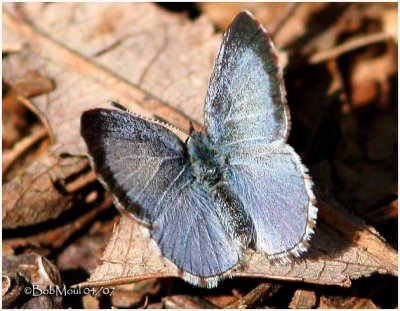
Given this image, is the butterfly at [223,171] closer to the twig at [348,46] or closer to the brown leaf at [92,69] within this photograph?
the brown leaf at [92,69]

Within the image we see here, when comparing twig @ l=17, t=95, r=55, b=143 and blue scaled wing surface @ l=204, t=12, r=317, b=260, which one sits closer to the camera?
blue scaled wing surface @ l=204, t=12, r=317, b=260

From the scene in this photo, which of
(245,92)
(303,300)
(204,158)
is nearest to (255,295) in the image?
(303,300)

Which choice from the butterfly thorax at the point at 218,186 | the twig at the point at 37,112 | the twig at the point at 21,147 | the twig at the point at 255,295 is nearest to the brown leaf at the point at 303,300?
the twig at the point at 255,295

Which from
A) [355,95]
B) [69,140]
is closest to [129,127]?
[69,140]

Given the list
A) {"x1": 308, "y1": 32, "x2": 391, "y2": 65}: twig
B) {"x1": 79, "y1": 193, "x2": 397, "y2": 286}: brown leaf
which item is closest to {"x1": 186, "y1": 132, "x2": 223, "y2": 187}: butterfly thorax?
{"x1": 79, "y1": 193, "x2": 397, "y2": 286}: brown leaf

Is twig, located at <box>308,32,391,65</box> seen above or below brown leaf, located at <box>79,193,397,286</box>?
above

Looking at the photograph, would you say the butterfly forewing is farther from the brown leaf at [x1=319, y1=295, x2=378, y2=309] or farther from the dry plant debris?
the brown leaf at [x1=319, y1=295, x2=378, y2=309]

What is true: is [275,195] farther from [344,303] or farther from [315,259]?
[344,303]
